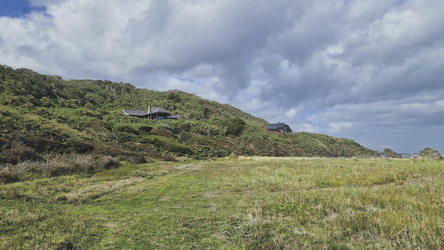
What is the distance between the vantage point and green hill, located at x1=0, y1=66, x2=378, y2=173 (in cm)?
2078

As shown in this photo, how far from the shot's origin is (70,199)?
33.0 ft

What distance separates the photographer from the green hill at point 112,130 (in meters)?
20.8

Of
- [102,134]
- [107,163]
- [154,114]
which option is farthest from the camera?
[154,114]

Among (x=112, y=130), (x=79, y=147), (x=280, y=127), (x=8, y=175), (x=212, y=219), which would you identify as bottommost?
(x=212, y=219)

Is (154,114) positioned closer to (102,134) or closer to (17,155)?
(102,134)

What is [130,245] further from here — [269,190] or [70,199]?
[269,190]

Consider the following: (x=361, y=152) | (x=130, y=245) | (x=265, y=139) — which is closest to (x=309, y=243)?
(x=130, y=245)

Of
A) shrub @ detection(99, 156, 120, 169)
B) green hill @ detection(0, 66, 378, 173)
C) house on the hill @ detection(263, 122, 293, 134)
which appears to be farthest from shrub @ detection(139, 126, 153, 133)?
house on the hill @ detection(263, 122, 293, 134)

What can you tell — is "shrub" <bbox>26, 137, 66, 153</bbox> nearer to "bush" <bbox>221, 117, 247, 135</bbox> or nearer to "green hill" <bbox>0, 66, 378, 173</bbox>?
"green hill" <bbox>0, 66, 378, 173</bbox>

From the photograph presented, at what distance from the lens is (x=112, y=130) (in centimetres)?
3891

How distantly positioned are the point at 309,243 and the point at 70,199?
1057 centimetres

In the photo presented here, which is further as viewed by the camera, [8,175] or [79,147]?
[79,147]

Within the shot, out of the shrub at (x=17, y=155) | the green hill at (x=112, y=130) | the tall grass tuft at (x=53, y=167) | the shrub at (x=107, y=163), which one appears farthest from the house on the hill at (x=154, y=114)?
the shrub at (x=17, y=155)

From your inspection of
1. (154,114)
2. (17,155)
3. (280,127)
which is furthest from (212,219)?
(280,127)
